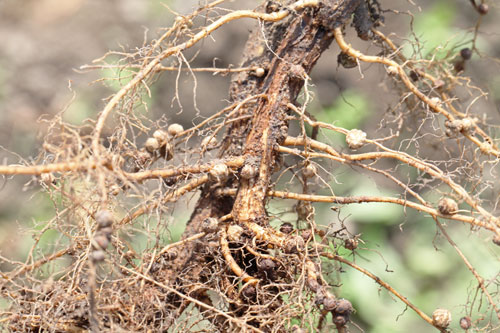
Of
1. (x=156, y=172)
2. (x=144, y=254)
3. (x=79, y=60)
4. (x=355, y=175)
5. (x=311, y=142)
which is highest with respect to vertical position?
(x=79, y=60)

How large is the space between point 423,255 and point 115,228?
1.38 metres

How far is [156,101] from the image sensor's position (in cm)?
235

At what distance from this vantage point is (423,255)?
1938 millimetres

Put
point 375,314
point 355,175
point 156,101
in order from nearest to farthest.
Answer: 1. point 375,314
2. point 355,175
3. point 156,101

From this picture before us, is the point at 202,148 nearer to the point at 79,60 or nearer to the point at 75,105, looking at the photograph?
the point at 75,105

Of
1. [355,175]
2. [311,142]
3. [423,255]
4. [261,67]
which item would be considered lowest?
[311,142]

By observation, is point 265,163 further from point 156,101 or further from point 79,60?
point 79,60

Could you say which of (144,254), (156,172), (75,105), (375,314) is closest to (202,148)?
(156,172)

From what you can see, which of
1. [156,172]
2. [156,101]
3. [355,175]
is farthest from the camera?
[156,101]

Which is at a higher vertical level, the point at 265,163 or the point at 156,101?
the point at 156,101

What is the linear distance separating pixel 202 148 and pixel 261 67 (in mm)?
209

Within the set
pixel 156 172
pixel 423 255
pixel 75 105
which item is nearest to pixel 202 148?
pixel 156 172

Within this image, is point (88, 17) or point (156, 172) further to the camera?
point (88, 17)

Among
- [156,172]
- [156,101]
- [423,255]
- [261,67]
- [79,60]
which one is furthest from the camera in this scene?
[79,60]
